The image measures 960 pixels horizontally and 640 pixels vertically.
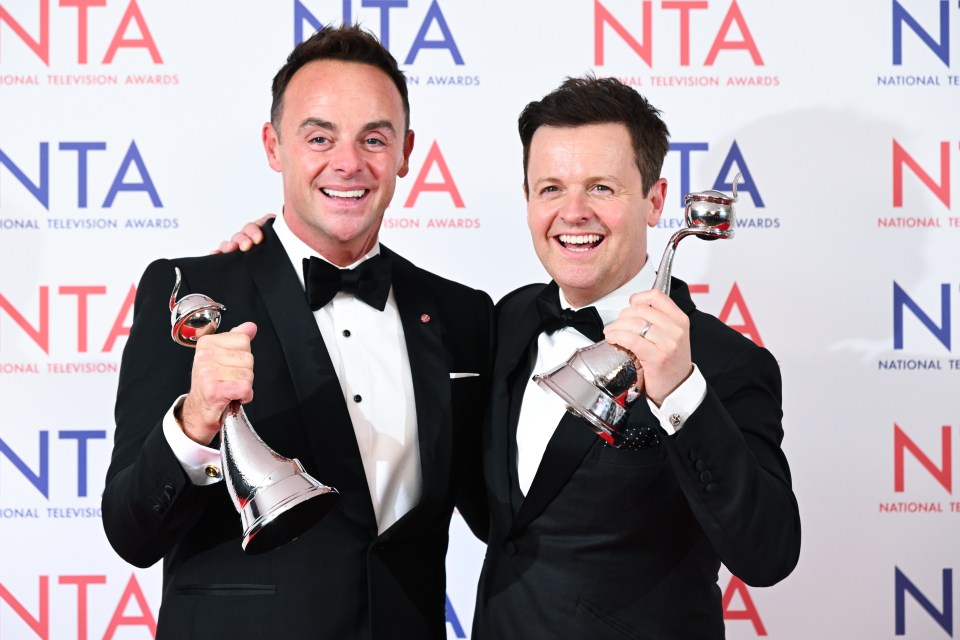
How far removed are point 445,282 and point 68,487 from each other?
177 centimetres

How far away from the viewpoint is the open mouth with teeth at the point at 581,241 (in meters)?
2.23

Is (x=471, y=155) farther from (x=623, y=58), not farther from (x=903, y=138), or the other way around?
(x=903, y=138)

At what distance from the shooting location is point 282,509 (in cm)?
156

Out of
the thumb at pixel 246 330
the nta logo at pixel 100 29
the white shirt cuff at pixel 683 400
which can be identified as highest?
the nta logo at pixel 100 29

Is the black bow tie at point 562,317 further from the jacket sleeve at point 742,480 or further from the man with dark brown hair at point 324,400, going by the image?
the jacket sleeve at point 742,480

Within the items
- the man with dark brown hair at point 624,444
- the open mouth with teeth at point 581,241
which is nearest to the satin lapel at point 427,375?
the man with dark brown hair at point 624,444

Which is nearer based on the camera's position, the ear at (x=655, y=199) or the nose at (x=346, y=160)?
the nose at (x=346, y=160)

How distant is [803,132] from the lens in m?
3.30

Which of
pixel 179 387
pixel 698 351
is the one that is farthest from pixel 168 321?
pixel 698 351

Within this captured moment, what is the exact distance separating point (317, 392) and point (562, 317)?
24.7 inches

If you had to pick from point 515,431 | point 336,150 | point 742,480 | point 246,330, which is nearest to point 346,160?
point 336,150

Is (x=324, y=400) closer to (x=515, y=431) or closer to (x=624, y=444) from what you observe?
(x=515, y=431)

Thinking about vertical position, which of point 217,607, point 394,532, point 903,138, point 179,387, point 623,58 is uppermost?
point 623,58

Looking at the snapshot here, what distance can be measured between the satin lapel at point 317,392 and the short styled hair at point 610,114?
0.77 metres
